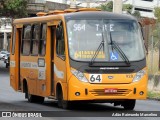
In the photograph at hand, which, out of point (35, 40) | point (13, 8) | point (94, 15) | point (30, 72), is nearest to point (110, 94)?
point (94, 15)

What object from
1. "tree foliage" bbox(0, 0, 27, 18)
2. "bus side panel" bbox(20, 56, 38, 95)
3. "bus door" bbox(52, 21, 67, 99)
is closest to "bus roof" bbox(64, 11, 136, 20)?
"bus door" bbox(52, 21, 67, 99)

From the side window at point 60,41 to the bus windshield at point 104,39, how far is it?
327mm

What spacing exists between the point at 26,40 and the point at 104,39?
4.72 meters

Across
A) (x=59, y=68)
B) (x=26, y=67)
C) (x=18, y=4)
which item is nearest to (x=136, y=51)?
(x=59, y=68)

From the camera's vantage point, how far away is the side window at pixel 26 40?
23280mm

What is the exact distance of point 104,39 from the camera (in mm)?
19578

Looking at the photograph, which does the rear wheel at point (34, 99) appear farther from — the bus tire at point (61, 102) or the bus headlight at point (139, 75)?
the bus headlight at point (139, 75)

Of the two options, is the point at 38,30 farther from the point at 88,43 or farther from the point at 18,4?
the point at 18,4

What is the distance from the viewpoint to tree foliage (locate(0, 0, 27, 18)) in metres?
53.9

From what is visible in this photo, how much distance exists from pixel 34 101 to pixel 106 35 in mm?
5380

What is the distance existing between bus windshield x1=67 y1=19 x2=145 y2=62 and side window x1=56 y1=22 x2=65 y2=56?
33 centimetres

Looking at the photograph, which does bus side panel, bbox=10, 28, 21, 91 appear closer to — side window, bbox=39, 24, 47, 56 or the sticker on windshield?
side window, bbox=39, 24, 47, 56

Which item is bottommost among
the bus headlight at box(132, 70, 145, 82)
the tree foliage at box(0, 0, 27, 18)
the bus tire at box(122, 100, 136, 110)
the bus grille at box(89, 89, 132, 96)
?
the tree foliage at box(0, 0, 27, 18)

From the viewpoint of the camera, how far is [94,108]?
68.4 ft
